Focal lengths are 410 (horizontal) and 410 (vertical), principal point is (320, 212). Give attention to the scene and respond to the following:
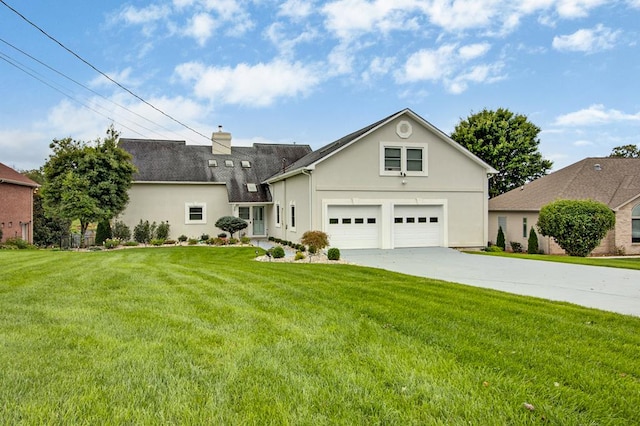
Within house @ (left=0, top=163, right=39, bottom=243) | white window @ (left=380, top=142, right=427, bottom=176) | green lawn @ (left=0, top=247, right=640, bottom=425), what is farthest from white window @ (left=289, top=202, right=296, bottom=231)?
house @ (left=0, top=163, right=39, bottom=243)

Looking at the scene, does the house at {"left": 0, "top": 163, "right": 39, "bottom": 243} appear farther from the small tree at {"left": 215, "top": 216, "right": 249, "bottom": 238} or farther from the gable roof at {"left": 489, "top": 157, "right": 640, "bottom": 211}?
the gable roof at {"left": 489, "top": 157, "right": 640, "bottom": 211}

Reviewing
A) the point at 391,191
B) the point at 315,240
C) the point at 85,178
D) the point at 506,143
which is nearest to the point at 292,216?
the point at 391,191

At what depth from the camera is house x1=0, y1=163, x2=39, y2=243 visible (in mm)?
23625

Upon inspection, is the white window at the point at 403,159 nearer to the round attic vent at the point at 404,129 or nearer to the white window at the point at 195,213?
the round attic vent at the point at 404,129

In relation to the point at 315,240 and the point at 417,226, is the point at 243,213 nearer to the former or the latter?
the point at 417,226

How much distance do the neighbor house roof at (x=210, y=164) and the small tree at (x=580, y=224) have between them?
1460cm

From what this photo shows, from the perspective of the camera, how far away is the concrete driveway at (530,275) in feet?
26.4

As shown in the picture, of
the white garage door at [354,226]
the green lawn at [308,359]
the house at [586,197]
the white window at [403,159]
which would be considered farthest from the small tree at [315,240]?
the house at [586,197]

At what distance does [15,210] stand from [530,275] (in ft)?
91.4

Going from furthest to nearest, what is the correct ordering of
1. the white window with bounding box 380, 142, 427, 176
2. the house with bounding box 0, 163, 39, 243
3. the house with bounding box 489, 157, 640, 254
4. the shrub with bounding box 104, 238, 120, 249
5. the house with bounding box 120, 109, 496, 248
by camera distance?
the house with bounding box 0, 163, 39, 243 < the shrub with bounding box 104, 238, 120, 249 < the house with bounding box 489, 157, 640, 254 < the white window with bounding box 380, 142, 427, 176 < the house with bounding box 120, 109, 496, 248

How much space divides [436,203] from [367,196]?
3438 mm

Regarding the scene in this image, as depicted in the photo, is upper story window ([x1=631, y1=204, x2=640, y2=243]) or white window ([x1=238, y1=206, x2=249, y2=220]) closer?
upper story window ([x1=631, y1=204, x2=640, y2=243])

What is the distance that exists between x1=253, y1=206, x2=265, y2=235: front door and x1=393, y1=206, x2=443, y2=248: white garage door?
32.3 ft

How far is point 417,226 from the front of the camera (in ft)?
63.0
